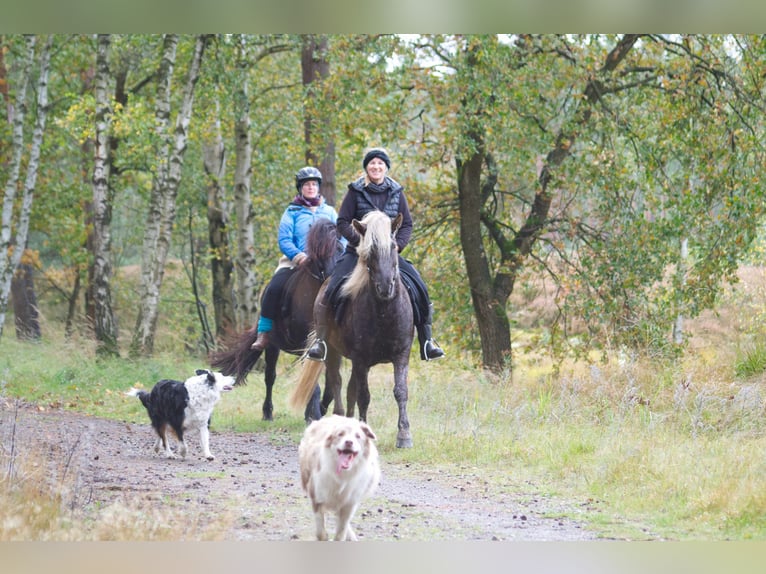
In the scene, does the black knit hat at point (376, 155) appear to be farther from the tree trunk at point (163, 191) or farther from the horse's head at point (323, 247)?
the tree trunk at point (163, 191)

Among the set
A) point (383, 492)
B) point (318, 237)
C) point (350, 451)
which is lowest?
point (383, 492)

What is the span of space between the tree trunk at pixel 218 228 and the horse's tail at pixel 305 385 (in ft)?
39.8

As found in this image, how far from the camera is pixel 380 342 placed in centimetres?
976

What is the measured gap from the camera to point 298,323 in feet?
38.8

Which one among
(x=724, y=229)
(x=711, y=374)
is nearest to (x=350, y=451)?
(x=711, y=374)

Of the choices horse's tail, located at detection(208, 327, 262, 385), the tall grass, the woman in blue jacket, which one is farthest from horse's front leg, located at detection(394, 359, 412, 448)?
horse's tail, located at detection(208, 327, 262, 385)

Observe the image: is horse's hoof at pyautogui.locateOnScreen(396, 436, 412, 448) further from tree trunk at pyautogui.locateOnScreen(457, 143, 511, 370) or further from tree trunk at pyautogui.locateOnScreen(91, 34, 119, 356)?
tree trunk at pyautogui.locateOnScreen(91, 34, 119, 356)

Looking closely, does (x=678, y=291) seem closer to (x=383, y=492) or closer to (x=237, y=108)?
(x=383, y=492)

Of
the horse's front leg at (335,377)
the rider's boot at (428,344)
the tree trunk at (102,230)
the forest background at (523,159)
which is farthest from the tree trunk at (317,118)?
the rider's boot at (428,344)

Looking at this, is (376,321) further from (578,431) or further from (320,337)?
(578,431)

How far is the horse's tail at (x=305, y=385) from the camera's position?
1122 cm
